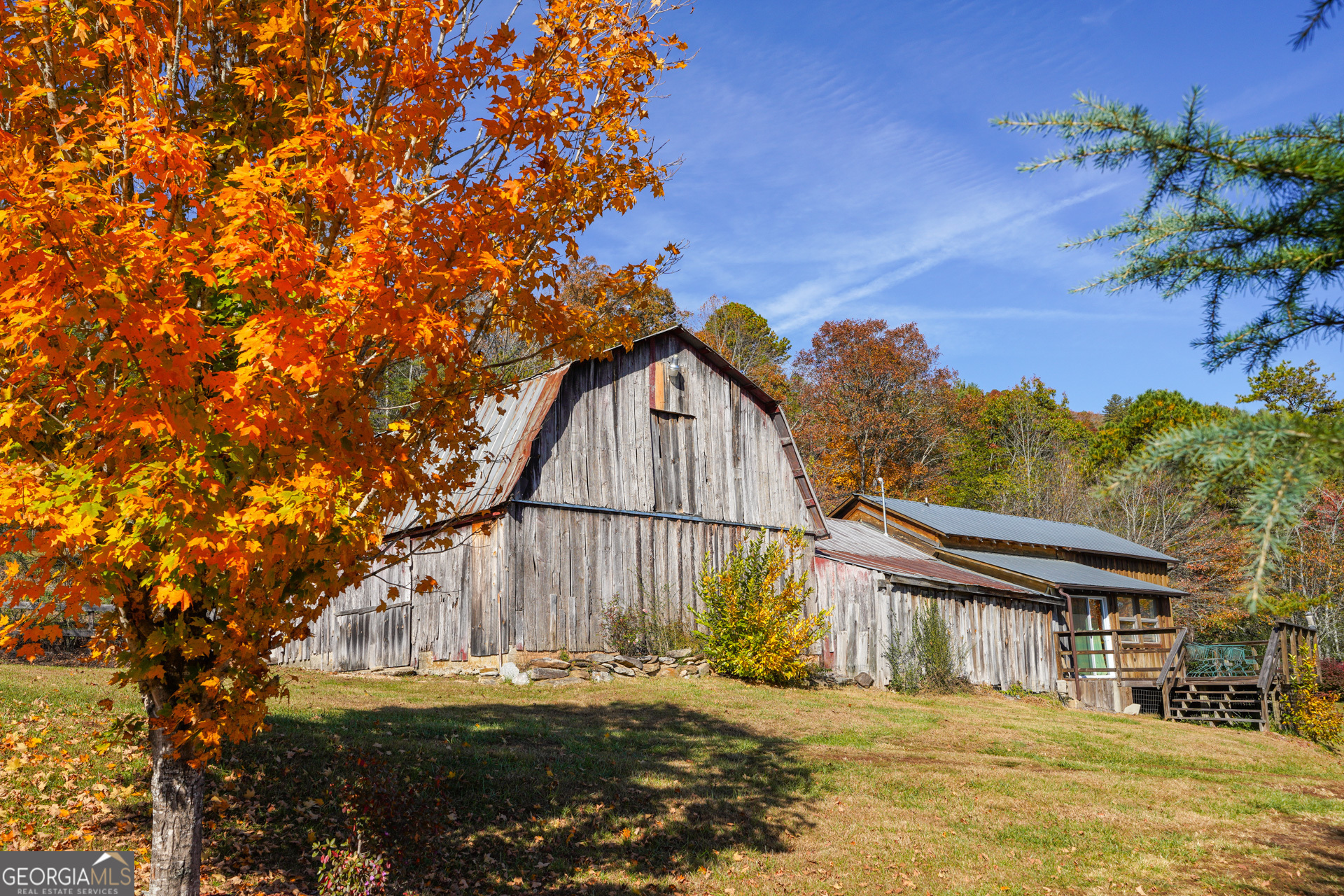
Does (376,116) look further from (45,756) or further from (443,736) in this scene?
(443,736)

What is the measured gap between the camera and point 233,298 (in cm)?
492

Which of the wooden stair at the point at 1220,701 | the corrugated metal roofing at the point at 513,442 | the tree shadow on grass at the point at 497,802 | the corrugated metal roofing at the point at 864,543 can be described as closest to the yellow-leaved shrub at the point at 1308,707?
the wooden stair at the point at 1220,701

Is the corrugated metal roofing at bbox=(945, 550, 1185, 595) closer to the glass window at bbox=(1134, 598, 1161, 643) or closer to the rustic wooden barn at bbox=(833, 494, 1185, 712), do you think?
the rustic wooden barn at bbox=(833, 494, 1185, 712)

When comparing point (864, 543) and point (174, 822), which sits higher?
point (864, 543)

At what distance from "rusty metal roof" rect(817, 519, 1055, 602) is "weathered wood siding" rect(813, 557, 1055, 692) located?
388mm

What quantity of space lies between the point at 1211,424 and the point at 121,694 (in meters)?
13.3

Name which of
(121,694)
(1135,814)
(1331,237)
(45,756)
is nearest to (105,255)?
(1331,237)

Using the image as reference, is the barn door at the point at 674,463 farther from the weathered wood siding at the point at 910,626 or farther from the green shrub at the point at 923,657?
the green shrub at the point at 923,657

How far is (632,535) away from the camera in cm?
1970

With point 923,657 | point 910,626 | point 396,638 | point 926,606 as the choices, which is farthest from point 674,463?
point 923,657

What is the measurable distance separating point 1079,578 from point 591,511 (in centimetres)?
1766

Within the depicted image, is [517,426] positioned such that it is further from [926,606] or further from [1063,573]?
[1063,573]

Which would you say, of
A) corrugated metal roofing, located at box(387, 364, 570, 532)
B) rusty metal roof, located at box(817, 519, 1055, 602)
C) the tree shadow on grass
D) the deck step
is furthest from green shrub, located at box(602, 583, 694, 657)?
the deck step

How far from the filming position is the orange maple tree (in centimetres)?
397
